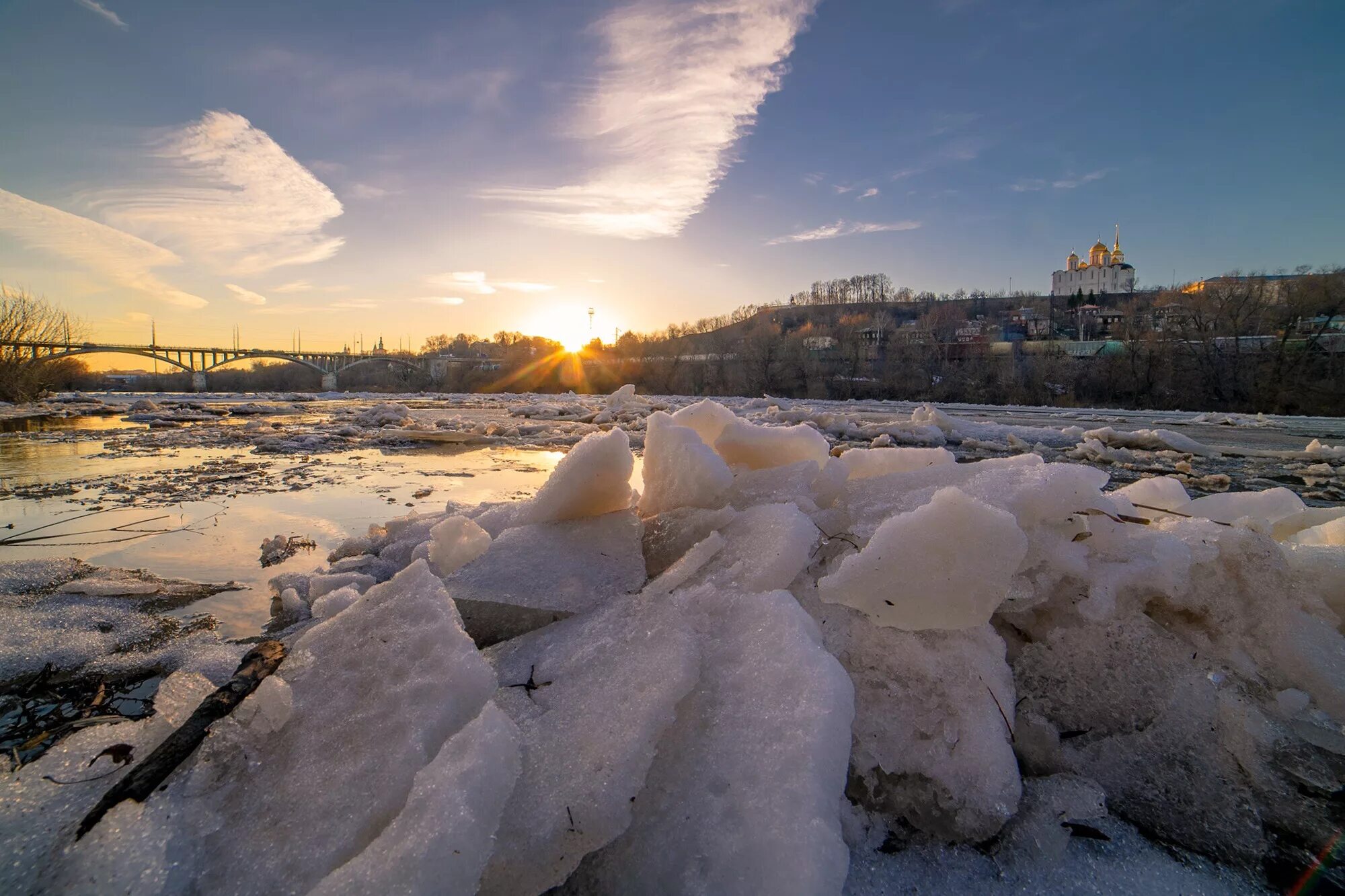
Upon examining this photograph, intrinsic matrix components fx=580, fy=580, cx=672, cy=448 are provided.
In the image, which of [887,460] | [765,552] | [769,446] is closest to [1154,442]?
[887,460]

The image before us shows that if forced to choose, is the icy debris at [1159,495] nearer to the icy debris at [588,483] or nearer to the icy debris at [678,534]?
the icy debris at [678,534]

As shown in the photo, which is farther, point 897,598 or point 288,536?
point 288,536

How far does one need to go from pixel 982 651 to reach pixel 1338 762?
522mm

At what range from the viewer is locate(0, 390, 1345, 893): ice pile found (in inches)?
30.9

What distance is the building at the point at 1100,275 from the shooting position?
70.7 m

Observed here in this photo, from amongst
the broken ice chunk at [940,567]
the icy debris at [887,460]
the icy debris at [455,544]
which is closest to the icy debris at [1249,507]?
the icy debris at [887,460]

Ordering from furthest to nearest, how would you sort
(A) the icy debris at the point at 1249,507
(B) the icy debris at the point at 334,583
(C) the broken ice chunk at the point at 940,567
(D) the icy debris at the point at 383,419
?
(D) the icy debris at the point at 383,419
(B) the icy debris at the point at 334,583
(A) the icy debris at the point at 1249,507
(C) the broken ice chunk at the point at 940,567

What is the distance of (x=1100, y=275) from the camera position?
71375 mm

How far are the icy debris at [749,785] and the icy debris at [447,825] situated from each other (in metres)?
0.19

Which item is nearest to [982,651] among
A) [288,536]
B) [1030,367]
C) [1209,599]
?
[1209,599]

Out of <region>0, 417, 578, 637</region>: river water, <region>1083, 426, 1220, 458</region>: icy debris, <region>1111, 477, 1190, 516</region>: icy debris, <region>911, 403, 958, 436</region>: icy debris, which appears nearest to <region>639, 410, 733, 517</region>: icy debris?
<region>1111, 477, 1190, 516</region>: icy debris

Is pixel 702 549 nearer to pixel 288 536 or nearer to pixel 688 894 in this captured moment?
pixel 688 894

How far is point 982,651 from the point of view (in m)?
1.10

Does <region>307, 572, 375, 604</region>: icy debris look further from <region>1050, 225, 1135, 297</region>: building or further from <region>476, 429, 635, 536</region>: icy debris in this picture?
<region>1050, 225, 1135, 297</region>: building
